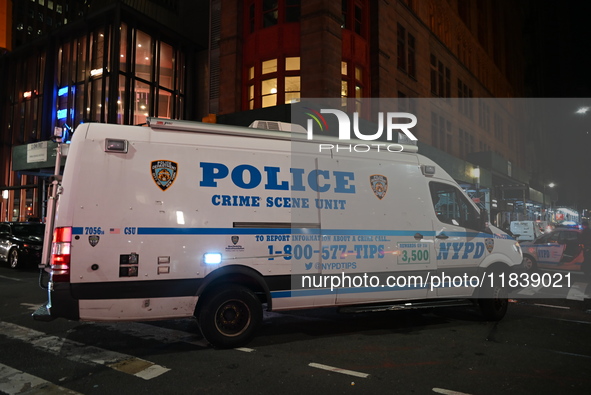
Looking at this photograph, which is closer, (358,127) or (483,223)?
(483,223)

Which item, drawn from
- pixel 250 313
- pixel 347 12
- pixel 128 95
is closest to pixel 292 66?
pixel 347 12

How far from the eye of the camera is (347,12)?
1845 cm

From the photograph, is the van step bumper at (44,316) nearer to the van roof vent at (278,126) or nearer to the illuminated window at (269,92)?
the van roof vent at (278,126)

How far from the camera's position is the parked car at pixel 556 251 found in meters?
12.4

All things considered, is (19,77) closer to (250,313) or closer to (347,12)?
(347,12)

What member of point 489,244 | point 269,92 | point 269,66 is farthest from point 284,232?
point 269,66

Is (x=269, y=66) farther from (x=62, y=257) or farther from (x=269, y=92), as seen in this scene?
(x=62, y=257)

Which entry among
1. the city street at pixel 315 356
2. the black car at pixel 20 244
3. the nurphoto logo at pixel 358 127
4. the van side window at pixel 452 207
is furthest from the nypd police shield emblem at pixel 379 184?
the black car at pixel 20 244

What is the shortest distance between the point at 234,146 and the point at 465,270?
4.51 meters

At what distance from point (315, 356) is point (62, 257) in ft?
10.9

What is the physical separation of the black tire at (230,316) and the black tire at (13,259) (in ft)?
39.7

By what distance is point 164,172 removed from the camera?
211 inches

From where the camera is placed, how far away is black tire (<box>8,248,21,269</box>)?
14.2 m

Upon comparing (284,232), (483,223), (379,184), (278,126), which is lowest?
(284,232)
